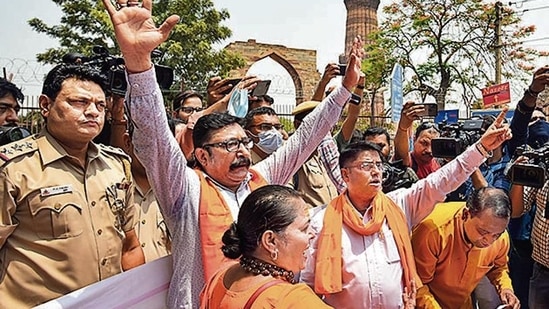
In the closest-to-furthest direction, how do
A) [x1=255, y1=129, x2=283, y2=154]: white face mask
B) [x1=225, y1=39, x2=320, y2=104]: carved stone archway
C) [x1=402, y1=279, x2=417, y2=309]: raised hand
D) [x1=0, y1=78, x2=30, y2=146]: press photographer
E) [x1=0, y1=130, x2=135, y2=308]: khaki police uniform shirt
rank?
[x1=0, y1=130, x2=135, y2=308]: khaki police uniform shirt
[x1=402, y1=279, x2=417, y2=309]: raised hand
[x1=0, y1=78, x2=30, y2=146]: press photographer
[x1=255, y1=129, x2=283, y2=154]: white face mask
[x1=225, y1=39, x2=320, y2=104]: carved stone archway

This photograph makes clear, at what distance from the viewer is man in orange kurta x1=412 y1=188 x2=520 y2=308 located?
2934mm

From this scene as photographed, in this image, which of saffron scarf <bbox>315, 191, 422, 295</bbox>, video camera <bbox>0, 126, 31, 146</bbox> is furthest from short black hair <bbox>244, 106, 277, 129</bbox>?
video camera <bbox>0, 126, 31, 146</bbox>

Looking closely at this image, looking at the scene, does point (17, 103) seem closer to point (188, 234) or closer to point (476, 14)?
point (188, 234)

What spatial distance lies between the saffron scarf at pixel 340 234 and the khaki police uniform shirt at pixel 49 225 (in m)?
0.98

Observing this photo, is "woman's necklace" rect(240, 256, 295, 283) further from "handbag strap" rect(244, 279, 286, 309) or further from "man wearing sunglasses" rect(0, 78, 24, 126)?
"man wearing sunglasses" rect(0, 78, 24, 126)

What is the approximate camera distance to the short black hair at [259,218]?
5.71 feet

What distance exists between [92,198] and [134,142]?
310 mm

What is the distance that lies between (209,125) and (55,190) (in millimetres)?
661

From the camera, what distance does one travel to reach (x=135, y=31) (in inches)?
69.9

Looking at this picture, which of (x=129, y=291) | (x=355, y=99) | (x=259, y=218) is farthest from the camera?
(x=355, y=99)

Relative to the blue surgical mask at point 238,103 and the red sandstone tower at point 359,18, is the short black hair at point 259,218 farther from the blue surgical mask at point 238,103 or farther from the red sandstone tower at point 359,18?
the red sandstone tower at point 359,18

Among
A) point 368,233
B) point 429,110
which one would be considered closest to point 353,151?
point 368,233

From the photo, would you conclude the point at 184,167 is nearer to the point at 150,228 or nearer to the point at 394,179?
the point at 150,228

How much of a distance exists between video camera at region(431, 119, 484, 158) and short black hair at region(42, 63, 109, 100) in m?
2.29
